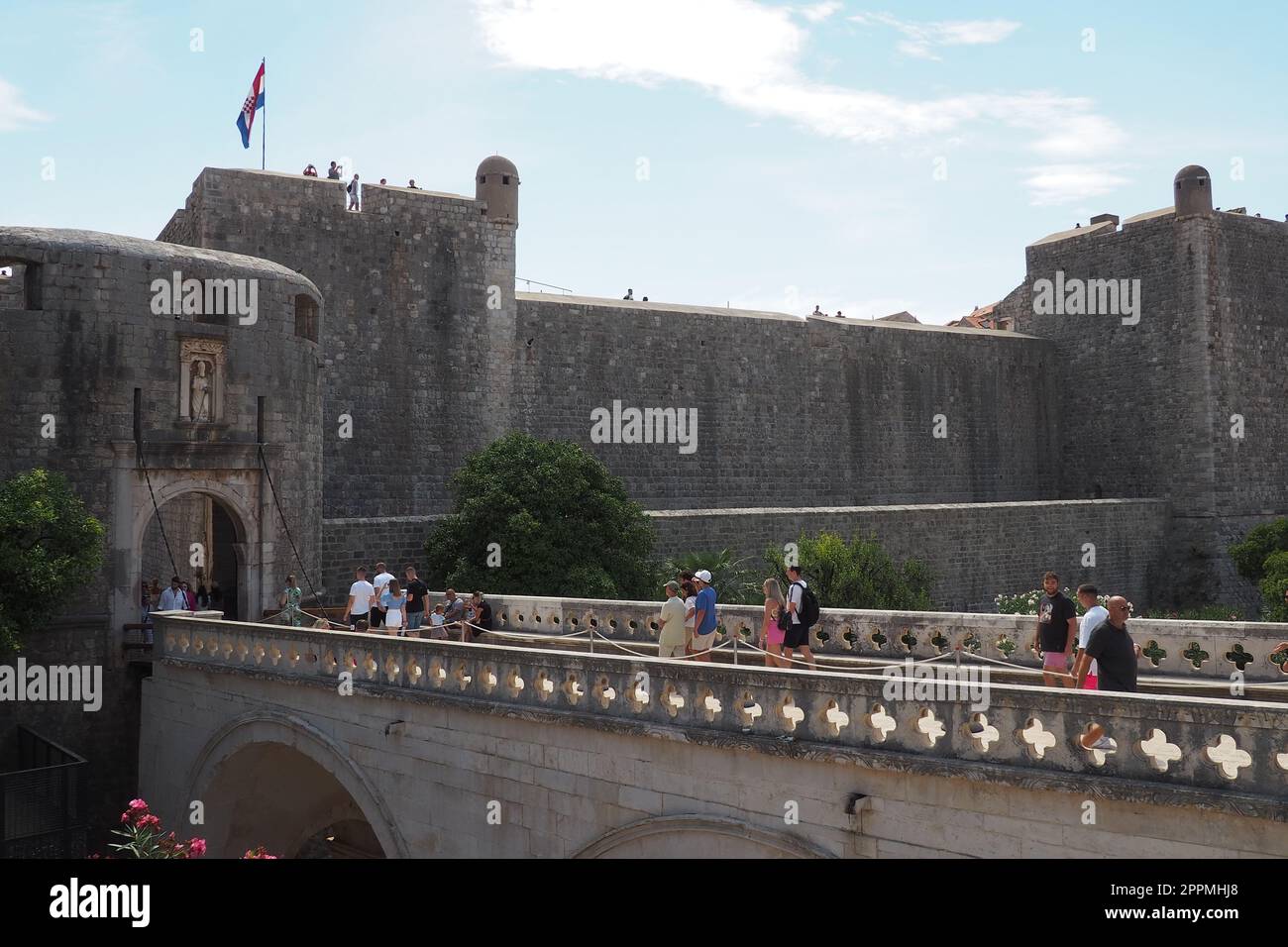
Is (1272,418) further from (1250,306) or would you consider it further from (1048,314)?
(1048,314)

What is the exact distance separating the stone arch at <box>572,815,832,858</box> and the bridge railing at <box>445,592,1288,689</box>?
8.35 ft

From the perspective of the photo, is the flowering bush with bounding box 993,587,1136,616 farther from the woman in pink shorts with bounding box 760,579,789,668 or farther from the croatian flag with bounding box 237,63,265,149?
the croatian flag with bounding box 237,63,265,149

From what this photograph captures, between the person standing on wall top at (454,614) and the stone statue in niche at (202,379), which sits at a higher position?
the stone statue in niche at (202,379)

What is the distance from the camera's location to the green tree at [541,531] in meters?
19.1

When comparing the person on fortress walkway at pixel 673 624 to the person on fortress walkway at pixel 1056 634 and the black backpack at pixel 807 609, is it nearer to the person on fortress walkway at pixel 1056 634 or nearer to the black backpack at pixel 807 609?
the black backpack at pixel 807 609

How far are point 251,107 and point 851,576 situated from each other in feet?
47.0

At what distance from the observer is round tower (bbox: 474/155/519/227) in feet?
84.0

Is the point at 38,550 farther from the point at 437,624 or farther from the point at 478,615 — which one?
the point at 478,615

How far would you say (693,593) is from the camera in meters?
11.8

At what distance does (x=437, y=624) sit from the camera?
1459cm

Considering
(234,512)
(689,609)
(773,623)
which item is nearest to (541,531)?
(234,512)

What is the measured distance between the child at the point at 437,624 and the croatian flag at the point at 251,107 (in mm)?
11537

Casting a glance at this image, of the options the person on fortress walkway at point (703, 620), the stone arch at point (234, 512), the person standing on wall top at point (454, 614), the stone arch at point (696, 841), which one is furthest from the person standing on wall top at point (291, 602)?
the stone arch at point (696, 841)

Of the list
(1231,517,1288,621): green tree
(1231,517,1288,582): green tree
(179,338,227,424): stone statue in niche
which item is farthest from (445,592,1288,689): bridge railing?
(1231,517,1288,582): green tree
